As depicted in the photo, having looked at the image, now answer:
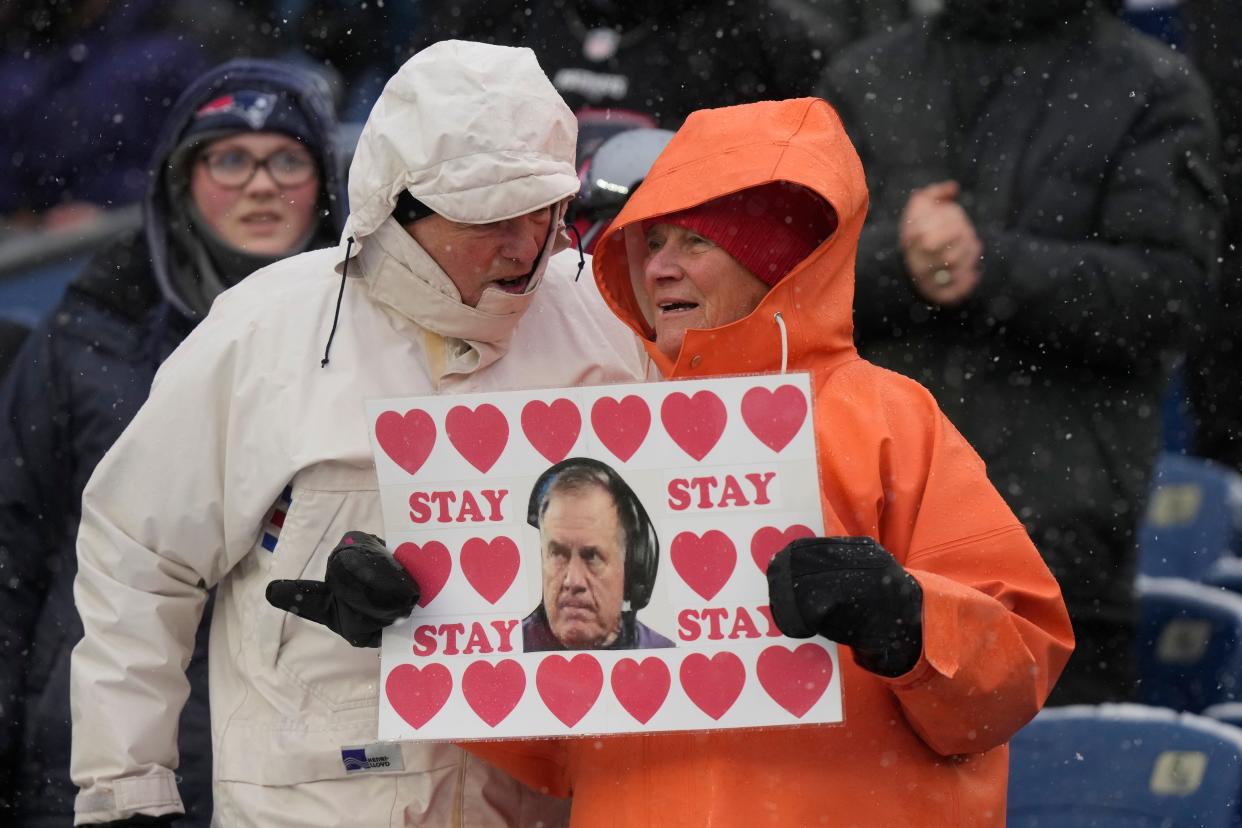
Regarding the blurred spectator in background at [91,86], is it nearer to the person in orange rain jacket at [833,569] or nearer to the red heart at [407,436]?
the person in orange rain jacket at [833,569]

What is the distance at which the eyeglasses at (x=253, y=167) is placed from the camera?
432 cm

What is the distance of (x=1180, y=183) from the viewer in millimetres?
4141

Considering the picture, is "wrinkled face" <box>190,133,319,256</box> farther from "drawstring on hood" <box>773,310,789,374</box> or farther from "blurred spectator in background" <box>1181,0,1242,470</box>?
"blurred spectator in background" <box>1181,0,1242,470</box>

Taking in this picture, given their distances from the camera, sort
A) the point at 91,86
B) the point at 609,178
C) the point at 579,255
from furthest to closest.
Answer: the point at 91,86
the point at 609,178
the point at 579,255

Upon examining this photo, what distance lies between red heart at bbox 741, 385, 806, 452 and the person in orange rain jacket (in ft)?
0.46

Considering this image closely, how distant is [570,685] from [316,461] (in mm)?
585

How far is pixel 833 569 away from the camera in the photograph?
7.88 feet

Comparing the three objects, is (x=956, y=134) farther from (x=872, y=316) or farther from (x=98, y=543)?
(x=98, y=543)

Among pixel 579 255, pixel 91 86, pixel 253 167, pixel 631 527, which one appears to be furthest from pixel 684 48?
pixel 631 527

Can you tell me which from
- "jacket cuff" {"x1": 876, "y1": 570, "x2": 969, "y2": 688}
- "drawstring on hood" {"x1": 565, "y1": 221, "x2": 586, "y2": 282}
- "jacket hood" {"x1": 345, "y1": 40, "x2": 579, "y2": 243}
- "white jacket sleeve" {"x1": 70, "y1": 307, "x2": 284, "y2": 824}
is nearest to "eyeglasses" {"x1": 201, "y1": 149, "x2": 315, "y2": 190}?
"drawstring on hood" {"x1": 565, "y1": 221, "x2": 586, "y2": 282}

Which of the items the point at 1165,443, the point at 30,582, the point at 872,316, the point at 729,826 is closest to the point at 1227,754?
the point at 872,316

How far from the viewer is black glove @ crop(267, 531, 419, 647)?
258 centimetres

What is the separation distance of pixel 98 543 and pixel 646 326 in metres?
0.98

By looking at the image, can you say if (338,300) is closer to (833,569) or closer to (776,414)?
(776,414)
